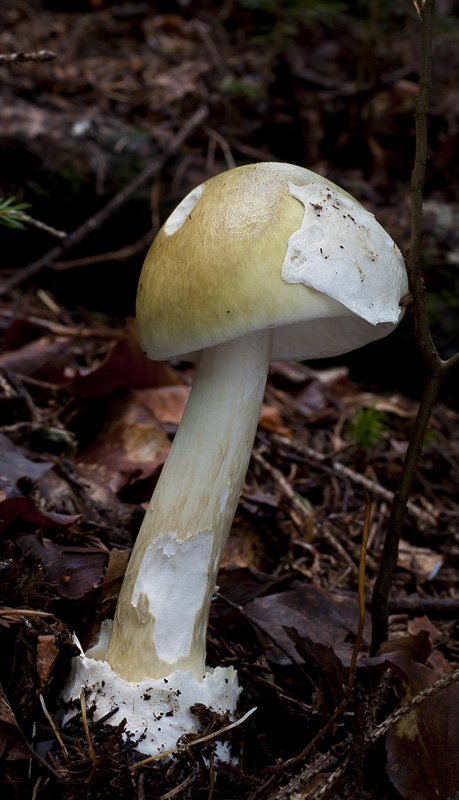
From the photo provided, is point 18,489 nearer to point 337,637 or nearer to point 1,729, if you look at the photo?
point 1,729

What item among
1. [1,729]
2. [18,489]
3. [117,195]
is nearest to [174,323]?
[18,489]

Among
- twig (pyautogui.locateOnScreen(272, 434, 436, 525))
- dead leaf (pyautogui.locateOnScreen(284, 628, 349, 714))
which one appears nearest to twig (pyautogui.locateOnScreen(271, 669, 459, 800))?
dead leaf (pyautogui.locateOnScreen(284, 628, 349, 714))

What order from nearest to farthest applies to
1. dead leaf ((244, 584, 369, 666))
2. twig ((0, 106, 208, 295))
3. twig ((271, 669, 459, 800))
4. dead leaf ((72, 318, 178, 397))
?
twig ((271, 669, 459, 800)) → dead leaf ((244, 584, 369, 666)) → dead leaf ((72, 318, 178, 397)) → twig ((0, 106, 208, 295))

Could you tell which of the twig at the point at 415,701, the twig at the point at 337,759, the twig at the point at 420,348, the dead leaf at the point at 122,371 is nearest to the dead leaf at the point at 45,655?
the twig at the point at 337,759

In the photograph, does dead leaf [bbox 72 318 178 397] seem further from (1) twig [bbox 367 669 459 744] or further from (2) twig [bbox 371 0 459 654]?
(1) twig [bbox 367 669 459 744]

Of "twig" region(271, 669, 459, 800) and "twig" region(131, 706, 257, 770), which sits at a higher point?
"twig" region(271, 669, 459, 800)

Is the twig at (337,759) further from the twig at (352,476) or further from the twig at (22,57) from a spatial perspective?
the twig at (22,57)
